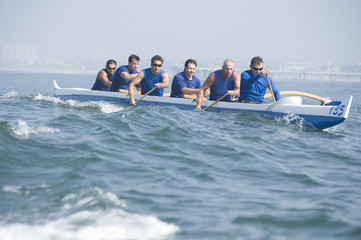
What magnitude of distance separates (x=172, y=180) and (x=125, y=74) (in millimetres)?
7925

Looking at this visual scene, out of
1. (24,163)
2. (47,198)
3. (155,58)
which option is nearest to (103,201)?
(47,198)

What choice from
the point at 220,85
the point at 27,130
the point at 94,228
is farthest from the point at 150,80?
the point at 94,228

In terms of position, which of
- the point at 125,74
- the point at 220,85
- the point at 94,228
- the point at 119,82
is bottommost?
the point at 94,228

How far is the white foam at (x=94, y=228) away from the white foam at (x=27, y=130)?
3.29 m

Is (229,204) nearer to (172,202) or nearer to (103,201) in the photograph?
(172,202)

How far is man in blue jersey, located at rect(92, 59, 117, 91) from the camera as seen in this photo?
46.1 feet

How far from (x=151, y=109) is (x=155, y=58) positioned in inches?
71.9

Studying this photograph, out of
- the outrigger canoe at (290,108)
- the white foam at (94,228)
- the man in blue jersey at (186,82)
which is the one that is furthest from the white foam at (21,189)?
the man in blue jersey at (186,82)

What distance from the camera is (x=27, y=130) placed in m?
7.85

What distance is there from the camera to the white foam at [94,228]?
168 inches

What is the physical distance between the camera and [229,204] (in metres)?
5.11

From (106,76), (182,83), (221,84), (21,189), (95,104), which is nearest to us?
(21,189)

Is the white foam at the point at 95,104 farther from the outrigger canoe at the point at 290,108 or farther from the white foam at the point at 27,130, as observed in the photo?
the white foam at the point at 27,130

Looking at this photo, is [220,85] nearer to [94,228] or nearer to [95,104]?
[95,104]
